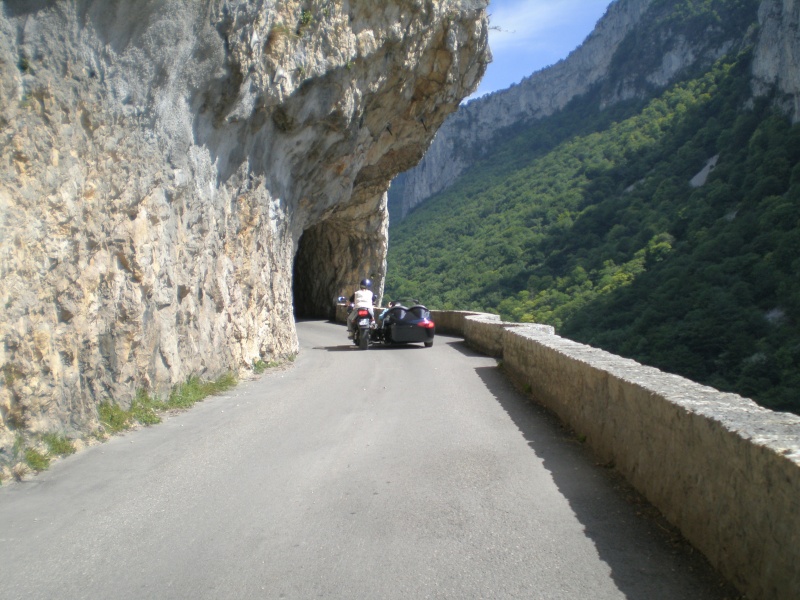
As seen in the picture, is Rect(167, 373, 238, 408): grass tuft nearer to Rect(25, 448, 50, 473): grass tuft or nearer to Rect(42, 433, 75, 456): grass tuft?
Rect(42, 433, 75, 456): grass tuft

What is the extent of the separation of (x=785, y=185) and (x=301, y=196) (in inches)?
1363

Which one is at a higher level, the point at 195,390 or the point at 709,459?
the point at 709,459

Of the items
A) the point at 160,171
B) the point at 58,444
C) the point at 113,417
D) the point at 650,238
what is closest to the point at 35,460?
the point at 58,444

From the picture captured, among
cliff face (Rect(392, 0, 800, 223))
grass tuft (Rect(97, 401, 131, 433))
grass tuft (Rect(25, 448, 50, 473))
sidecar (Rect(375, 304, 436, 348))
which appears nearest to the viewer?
grass tuft (Rect(25, 448, 50, 473))

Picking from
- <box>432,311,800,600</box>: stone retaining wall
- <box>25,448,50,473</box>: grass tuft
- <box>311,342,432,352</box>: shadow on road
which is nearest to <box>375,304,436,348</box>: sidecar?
<box>311,342,432,352</box>: shadow on road

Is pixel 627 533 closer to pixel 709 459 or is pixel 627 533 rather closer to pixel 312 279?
pixel 709 459

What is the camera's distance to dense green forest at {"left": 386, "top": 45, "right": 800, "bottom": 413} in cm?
3253

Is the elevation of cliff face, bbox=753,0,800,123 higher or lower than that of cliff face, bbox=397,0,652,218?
lower

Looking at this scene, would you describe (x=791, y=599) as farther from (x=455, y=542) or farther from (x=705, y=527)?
(x=455, y=542)

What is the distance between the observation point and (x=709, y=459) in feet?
13.5

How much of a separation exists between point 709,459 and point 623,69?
87.4 m

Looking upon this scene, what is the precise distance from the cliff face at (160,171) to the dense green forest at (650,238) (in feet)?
59.5

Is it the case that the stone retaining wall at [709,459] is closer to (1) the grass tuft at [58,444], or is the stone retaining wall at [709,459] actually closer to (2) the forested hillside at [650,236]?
(1) the grass tuft at [58,444]

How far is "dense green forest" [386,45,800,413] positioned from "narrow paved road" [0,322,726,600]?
848 inches
